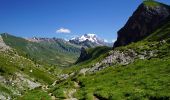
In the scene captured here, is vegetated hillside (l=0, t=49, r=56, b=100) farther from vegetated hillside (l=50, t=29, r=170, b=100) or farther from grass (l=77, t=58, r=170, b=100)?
grass (l=77, t=58, r=170, b=100)

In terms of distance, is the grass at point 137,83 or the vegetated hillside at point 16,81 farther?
the vegetated hillside at point 16,81

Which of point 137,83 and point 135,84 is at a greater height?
point 137,83

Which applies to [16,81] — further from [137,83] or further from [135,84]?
[137,83]

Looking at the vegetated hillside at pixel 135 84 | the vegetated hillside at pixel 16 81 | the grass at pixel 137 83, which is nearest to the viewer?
the vegetated hillside at pixel 135 84

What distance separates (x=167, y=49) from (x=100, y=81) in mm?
19833

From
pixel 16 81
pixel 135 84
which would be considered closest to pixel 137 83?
pixel 135 84

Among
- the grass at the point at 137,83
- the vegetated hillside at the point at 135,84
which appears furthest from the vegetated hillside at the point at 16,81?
the grass at the point at 137,83

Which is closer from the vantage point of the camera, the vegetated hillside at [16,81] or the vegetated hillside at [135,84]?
the vegetated hillside at [135,84]

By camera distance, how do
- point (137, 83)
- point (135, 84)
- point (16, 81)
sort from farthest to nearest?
1. point (16, 81)
2. point (137, 83)
3. point (135, 84)

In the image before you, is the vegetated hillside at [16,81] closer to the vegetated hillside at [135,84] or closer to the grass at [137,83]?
the vegetated hillside at [135,84]

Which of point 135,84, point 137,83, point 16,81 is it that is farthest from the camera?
point 16,81

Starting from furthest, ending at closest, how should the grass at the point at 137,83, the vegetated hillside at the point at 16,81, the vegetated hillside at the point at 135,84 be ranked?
the vegetated hillside at the point at 16,81, the grass at the point at 137,83, the vegetated hillside at the point at 135,84

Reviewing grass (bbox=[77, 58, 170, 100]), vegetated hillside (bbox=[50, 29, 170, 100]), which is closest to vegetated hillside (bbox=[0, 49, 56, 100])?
vegetated hillside (bbox=[50, 29, 170, 100])

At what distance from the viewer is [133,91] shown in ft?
144
